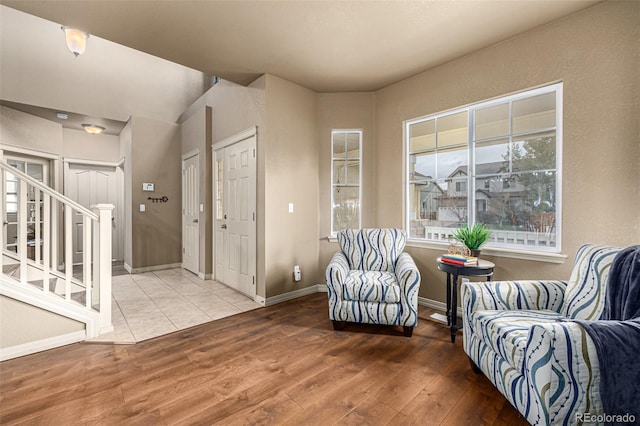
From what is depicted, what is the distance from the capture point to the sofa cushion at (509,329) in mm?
1427

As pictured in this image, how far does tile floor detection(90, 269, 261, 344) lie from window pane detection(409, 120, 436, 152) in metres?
2.71

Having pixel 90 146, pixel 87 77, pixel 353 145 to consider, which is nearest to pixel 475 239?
pixel 353 145

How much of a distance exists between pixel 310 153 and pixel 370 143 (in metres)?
0.83

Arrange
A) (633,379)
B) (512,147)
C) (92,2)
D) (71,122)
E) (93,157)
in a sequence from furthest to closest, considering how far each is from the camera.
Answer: (93,157), (71,122), (512,147), (92,2), (633,379)

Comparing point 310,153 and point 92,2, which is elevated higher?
point 92,2

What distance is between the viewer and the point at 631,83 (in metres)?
2.03

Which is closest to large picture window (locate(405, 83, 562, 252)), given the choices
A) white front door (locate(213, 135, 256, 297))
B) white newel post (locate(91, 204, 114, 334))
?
white front door (locate(213, 135, 256, 297))

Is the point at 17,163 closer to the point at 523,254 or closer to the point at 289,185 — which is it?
the point at 289,185

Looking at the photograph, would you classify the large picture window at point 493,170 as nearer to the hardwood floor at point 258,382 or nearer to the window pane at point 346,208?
the window pane at point 346,208

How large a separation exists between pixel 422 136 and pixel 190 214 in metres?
3.98

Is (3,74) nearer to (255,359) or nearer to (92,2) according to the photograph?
(92,2)

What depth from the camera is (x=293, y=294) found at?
11.6ft

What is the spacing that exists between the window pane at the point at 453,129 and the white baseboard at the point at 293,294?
2.38 meters

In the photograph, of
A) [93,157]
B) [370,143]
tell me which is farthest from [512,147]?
[93,157]
